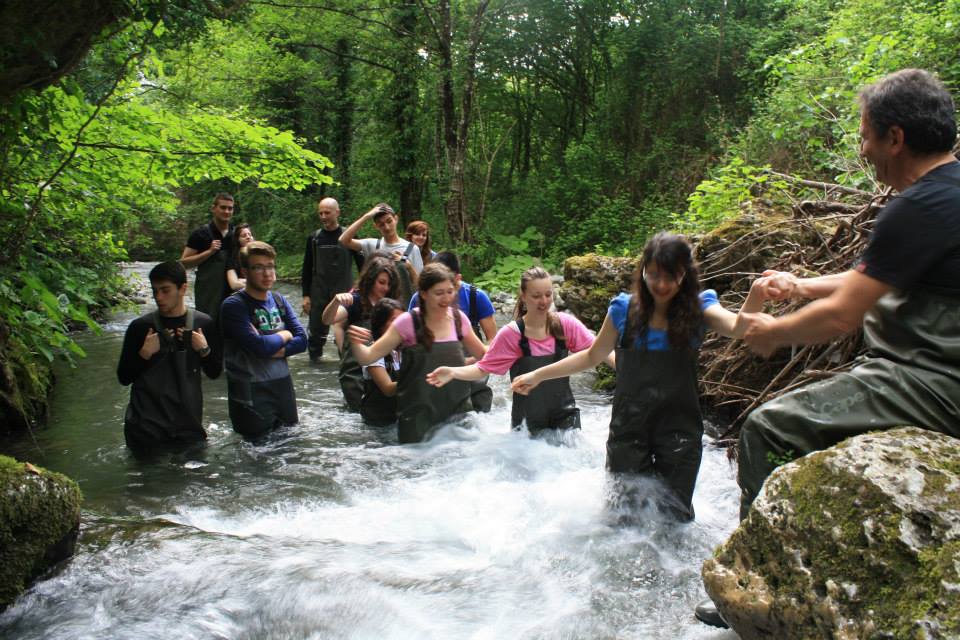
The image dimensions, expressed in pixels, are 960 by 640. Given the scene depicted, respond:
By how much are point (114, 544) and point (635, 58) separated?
740 inches

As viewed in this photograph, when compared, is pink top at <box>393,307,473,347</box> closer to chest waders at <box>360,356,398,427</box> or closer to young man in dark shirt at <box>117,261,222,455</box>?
chest waders at <box>360,356,398,427</box>

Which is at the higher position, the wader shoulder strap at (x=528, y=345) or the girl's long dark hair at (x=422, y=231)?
the girl's long dark hair at (x=422, y=231)

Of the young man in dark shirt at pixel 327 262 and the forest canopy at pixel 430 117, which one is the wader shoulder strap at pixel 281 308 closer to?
the forest canopy at pixel 430 117

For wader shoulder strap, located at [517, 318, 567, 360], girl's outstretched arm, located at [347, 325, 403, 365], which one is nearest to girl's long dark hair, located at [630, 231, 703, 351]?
wader shoulder strap, located at [517, 318, 567, 360]

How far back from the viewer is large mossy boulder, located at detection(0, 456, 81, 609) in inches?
144

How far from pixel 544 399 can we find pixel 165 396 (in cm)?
315

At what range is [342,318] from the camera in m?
7.15

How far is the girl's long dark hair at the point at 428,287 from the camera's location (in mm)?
6008

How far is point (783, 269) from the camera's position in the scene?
22.7 feet

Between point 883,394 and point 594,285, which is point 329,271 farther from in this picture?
point 883,394

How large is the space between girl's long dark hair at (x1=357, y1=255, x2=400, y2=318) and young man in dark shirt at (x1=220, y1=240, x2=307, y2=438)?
90 centimetres

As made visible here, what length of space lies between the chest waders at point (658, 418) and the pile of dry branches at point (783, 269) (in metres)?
1.81

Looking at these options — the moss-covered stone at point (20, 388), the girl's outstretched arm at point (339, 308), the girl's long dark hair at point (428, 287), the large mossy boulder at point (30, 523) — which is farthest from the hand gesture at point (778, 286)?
the moss-covered stone at point (20, 388)

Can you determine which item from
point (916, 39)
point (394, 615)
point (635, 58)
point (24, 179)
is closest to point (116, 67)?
point (24, 179)
